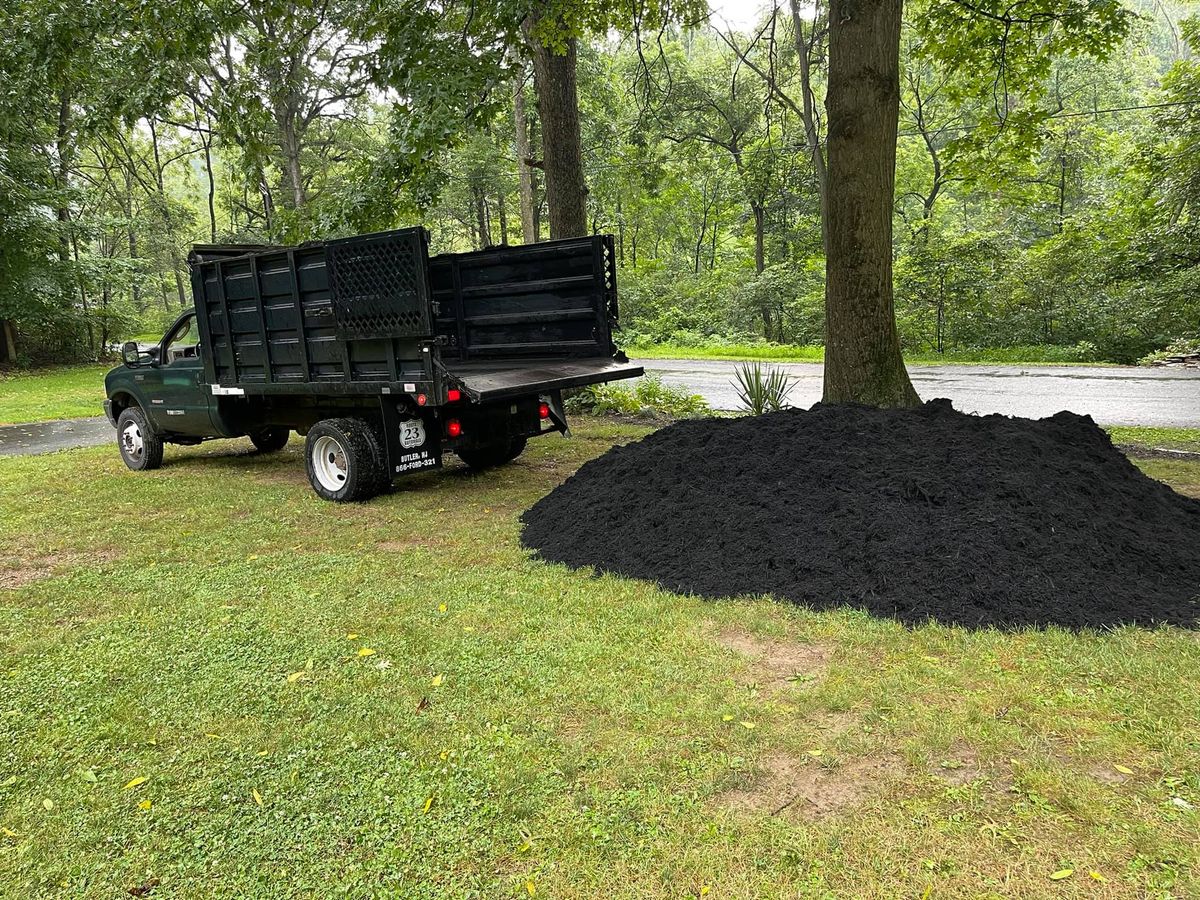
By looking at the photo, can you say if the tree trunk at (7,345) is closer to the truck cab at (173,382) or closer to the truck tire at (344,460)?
the truck cab at (173,382)

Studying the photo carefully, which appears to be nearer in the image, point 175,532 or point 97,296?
point 175,532

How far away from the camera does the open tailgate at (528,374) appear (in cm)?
634

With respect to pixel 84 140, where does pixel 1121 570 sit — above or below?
below

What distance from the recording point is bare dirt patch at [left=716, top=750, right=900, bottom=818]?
2.54 metres

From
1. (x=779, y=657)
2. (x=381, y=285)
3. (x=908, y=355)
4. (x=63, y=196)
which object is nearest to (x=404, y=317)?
(x=381, y=285)

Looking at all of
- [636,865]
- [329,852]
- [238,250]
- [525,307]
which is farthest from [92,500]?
[636,865]

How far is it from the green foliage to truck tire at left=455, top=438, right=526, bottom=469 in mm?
3573

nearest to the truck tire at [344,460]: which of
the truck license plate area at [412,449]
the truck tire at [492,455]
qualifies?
the truck license plate area at [412,449]

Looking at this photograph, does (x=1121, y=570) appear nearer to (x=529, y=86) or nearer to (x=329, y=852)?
(x=329, y=852)

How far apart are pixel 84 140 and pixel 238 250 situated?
6.22ft

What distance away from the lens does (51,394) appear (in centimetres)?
1942

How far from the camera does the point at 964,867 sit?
2.21m

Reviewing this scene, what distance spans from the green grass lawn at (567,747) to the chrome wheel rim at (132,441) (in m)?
5.05

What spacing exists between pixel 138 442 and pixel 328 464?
361 centimetres
